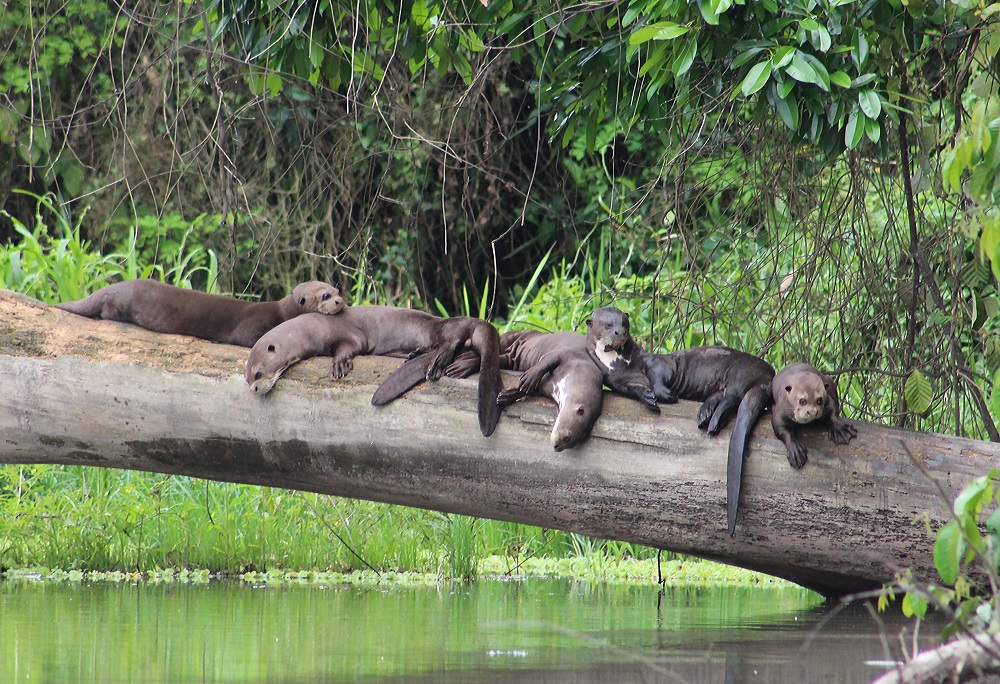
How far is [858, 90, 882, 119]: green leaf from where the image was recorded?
360 cm

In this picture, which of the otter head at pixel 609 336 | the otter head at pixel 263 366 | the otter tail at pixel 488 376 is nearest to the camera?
the otter tail at pixel 488 376

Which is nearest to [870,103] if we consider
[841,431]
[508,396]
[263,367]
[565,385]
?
[841,431]

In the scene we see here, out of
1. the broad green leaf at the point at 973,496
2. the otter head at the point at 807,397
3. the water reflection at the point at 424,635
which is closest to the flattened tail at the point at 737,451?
the otter head at the point at 807,397

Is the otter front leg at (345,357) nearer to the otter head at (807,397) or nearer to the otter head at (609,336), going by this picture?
the otter head at (609,336)

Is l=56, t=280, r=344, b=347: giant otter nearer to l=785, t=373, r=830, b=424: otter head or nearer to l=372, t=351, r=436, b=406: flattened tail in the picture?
l=372, t=351, r=436, b=406: flattened tail

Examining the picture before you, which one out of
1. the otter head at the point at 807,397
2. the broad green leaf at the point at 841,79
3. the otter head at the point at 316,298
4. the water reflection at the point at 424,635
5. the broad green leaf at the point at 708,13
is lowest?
the water reflection at the point at 424,635

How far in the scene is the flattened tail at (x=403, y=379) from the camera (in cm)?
400

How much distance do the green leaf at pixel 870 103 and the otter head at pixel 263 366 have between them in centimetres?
202

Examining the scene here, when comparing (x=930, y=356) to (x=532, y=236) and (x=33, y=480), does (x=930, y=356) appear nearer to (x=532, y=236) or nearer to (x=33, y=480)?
(x=33, y=480)

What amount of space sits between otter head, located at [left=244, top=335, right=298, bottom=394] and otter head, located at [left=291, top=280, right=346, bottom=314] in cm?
58

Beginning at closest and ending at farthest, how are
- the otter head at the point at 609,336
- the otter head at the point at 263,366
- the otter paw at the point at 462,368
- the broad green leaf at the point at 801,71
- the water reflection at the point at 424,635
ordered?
the water reflection at the point at 424,635, the broad green leaf at the point at 801,71, the otter head at the point at 263,366, the otter paw at the point at 462,368, the otter head at the point at 609,336

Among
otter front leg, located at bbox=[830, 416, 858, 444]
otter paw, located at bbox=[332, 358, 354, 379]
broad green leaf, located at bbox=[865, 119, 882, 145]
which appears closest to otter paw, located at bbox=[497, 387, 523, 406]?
otter paw, located at bbox=[332, 358, 354, 379]

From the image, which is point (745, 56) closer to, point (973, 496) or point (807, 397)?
point (807, 397)

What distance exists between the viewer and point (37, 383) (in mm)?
4141
